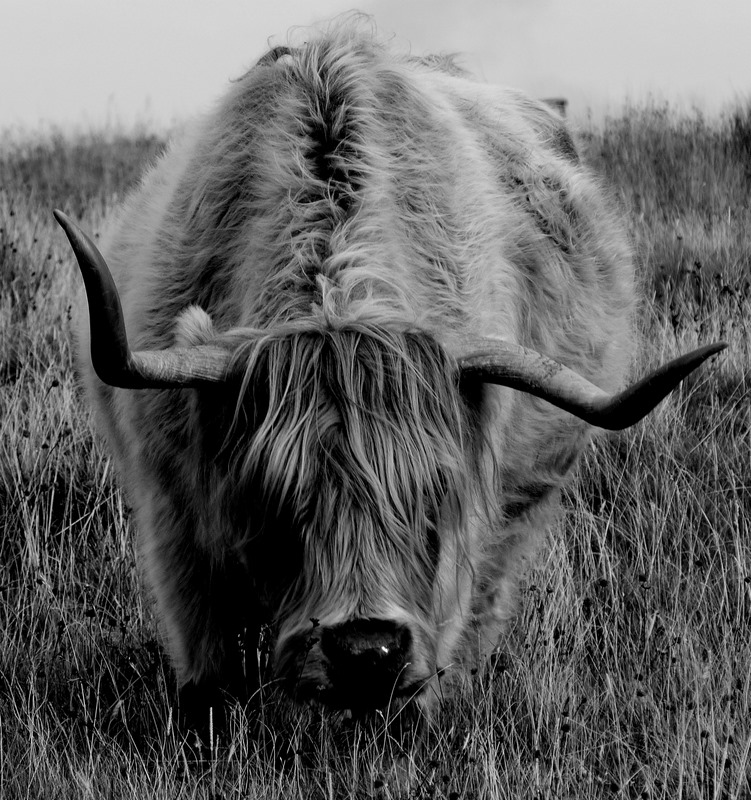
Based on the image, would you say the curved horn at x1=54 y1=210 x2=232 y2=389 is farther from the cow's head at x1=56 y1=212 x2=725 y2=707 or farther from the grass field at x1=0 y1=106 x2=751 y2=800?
the grass field at x1=0 y1=106 x2=751 y2=800

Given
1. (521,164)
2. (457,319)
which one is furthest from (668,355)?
(457,319)

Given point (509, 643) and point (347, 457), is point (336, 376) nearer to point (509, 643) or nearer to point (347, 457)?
point (347, 457)

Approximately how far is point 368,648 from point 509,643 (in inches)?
60.1

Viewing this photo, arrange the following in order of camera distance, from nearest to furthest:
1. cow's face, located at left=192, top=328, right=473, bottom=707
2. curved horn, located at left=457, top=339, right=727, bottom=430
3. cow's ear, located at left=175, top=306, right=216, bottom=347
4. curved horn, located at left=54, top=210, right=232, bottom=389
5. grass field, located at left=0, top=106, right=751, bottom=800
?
1. curved horn, located at left=54, top=210, right=232, bottom=389
2. curved horn, located at left=457, top=339, right=727, bottom=430
3. cow's face, located at left=192, top=328, right=473, bottom=707
4. cow's ear, located at left=175, top=306, right=216, bottom=347
5. grass field, located at left=0, top=106, right=751, bottom=800

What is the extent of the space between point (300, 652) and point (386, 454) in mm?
544

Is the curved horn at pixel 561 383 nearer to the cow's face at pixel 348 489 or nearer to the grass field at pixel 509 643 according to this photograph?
the cow's face at pixel 348 489

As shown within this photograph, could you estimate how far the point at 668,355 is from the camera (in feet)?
18.6

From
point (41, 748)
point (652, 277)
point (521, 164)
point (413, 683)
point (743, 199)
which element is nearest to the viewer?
point (413, 683)

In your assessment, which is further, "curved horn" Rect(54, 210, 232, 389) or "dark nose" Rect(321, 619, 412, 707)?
"dark nose" Rect(321, 619, 412, 707)

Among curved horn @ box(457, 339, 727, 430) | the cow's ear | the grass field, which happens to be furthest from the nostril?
the cow's ear

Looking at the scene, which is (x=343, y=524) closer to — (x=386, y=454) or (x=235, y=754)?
(x=386, y=454)

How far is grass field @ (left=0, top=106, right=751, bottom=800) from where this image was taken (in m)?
3.12

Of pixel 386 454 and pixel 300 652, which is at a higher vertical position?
pixel 386 454

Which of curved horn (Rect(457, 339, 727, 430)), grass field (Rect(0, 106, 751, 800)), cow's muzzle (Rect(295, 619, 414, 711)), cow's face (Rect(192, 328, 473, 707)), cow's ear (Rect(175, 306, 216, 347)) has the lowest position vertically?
grass field (Rect(0, 106, 751, 800))
